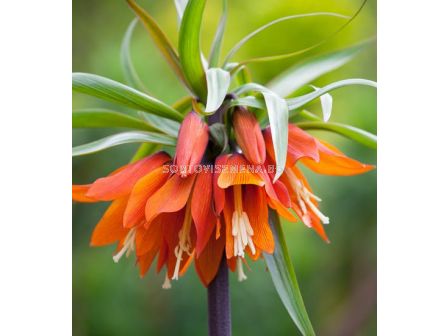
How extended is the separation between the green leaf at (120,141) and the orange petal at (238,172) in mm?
117

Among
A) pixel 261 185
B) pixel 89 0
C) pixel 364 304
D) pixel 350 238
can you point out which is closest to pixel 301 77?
pixel 261 185

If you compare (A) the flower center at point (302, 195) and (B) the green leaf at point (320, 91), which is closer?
(B) the green leaf at point (320, 91)

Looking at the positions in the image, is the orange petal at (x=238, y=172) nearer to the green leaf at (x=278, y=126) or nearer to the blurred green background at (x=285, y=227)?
the green leaf at (x=278, y=126)

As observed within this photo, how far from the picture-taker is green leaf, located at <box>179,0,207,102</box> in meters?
0.72

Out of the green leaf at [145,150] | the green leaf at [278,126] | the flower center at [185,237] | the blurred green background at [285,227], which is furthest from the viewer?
the blurred green background at [285,227]

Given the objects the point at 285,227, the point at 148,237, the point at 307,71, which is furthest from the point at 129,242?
the point at 285,227

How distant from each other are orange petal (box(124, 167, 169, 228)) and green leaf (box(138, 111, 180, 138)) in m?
0.10

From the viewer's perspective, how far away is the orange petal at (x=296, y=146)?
2.47 ft

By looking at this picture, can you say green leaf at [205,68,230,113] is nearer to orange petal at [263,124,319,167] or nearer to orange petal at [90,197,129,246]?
orange petal at [263,124,319,167]

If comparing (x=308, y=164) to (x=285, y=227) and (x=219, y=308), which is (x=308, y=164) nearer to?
(x=219, y=308)

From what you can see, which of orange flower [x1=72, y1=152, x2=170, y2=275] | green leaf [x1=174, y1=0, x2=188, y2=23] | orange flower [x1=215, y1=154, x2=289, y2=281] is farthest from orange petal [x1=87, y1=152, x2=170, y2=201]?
green leaf [x1=174, y1=0, x2=188, y2=23]

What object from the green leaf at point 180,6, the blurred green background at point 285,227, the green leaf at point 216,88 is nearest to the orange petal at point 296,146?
the green leaf at point 216,88

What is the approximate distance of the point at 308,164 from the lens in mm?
859

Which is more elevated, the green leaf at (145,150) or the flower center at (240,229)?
the green leaf at (145,150)
